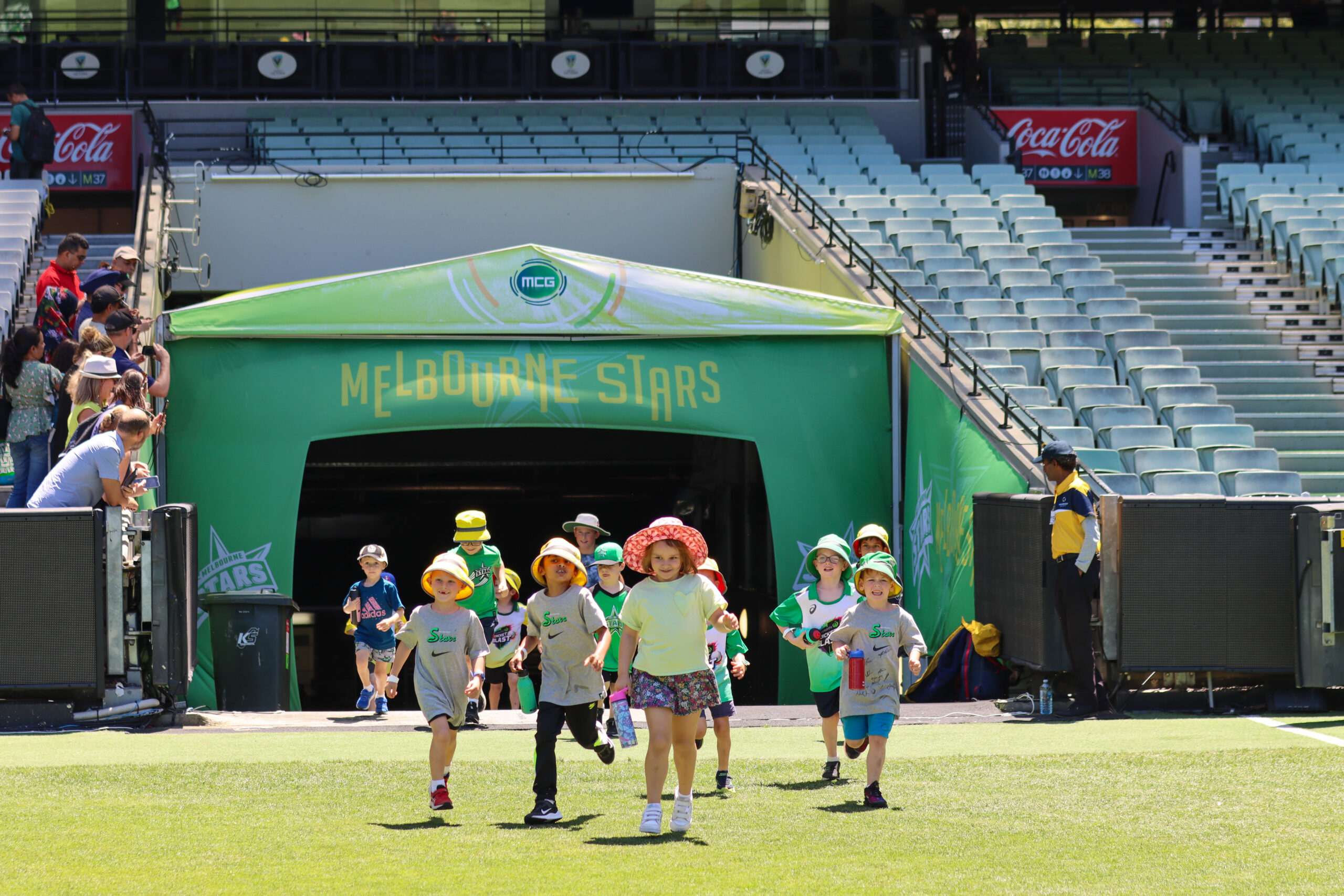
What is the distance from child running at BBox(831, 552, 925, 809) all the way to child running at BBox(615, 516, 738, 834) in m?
0.86

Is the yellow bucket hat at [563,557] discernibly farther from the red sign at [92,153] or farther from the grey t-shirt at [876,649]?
the red sign at [92,153]

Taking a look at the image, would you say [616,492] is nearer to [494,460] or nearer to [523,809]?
[494,460]

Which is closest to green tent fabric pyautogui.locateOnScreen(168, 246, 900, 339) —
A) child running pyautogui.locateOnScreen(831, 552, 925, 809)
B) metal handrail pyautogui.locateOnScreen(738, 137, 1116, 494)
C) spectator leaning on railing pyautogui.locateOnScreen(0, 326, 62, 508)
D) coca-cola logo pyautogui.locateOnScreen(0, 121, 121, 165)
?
metal handrail pyautogui.locateOnScreen(738, 137, 1116, 494)

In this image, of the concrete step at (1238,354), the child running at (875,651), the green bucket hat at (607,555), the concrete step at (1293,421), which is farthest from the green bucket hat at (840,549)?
the concrete step at (1238,354)

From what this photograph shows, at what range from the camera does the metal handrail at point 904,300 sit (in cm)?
1343

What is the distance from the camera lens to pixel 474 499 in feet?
80.7

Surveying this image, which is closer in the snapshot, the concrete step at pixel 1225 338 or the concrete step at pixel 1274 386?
the concrete step at pixel 1274 386

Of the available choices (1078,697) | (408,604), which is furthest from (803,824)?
(408,604)

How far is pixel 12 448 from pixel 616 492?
13.0 m

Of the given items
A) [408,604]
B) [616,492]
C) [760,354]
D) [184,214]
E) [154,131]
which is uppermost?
[154,131]

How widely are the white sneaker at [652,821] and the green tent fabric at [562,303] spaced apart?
8.67 metres

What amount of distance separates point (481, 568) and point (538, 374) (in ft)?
12.5

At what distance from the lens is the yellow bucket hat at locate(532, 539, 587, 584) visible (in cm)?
773

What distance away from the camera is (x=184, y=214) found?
20.8 m
